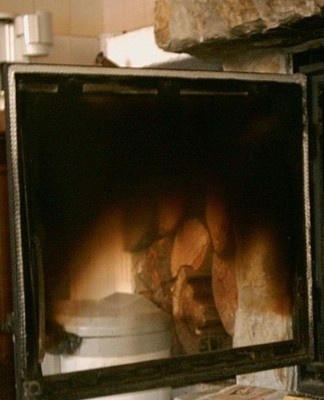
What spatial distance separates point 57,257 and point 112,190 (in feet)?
0.45

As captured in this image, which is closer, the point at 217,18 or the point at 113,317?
the point at 113,317

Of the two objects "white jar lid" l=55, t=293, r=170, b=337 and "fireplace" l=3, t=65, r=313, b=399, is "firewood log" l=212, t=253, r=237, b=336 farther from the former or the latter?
"white jar lid" l=55, t=293, r=170, b=337

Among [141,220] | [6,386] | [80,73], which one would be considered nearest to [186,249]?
[141,220]

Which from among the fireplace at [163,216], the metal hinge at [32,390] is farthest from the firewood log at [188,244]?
the metal hinge at [32,390]

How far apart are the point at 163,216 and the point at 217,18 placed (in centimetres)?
35

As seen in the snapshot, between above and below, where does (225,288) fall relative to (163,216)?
below

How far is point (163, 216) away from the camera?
1.48 meters

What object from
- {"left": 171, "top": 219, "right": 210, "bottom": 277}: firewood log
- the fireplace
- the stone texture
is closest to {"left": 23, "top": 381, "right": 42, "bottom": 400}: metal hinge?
the fireplace

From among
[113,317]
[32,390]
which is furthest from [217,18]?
[32,390]

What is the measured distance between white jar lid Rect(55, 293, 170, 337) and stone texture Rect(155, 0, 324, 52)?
1.50 ft

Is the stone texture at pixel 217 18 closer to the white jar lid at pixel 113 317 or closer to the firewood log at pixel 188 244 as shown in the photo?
the firewood log at pixel 188 244

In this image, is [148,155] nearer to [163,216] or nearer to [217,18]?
[163,216]

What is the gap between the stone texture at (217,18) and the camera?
4.79 feet

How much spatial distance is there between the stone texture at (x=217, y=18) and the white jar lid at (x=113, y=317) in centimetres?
46
